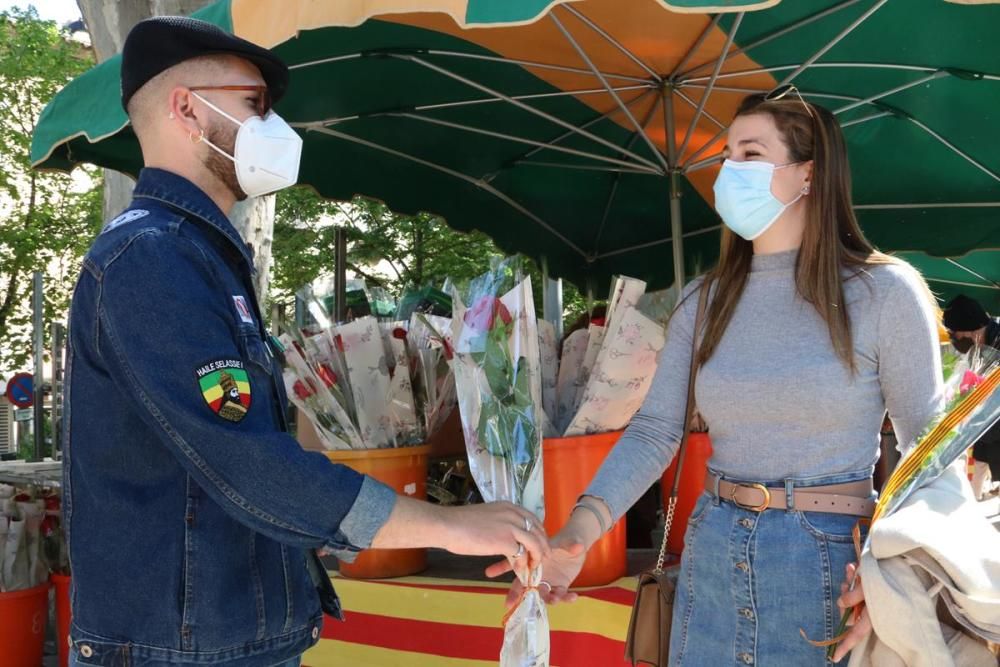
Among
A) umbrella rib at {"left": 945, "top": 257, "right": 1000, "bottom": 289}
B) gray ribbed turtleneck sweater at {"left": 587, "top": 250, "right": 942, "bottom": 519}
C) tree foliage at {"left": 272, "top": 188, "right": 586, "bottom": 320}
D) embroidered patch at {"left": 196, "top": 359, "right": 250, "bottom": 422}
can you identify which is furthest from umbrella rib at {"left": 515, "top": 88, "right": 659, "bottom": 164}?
tree foliage at {"left": 272, "top": 188, "right": 586, "bottom": 320}

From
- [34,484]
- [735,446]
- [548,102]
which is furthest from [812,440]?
[34,484]

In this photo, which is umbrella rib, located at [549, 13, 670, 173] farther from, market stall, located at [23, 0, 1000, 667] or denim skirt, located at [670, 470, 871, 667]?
denim skirt, located at [670, 470, 871, 667]

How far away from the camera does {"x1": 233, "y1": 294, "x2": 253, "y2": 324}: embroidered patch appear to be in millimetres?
1683

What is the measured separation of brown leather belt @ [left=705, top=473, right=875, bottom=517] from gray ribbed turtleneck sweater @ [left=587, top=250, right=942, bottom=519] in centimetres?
3

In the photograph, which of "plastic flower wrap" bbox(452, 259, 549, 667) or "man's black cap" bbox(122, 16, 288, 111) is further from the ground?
"man's black cap" bbox(122, 16, 288, 111)

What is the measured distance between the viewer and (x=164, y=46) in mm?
1797

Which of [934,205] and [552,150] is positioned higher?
[552,150]

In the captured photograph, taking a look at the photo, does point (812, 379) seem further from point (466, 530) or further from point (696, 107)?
point (696, 107)

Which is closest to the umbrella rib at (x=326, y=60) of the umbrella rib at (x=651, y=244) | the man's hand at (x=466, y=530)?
the man's hand at (x=466, y=530)

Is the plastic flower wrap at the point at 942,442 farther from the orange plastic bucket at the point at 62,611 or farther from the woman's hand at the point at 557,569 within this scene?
the orange plastic bucket at the point at 62,611

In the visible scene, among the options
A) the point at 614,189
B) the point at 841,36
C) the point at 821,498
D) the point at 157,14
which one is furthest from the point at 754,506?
the point at 157,14

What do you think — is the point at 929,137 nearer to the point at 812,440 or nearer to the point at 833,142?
the point at 833,142

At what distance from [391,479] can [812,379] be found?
144 centimetres

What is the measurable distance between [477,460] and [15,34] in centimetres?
1728
